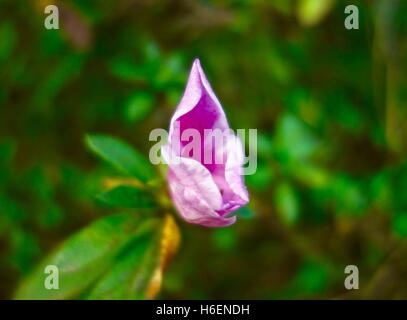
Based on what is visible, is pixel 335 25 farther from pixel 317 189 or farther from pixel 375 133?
pixel 317 189

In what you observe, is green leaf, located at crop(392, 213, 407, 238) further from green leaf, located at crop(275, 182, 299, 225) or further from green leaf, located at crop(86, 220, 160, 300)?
green leaf, located at crop(86, 220, 160, 300)

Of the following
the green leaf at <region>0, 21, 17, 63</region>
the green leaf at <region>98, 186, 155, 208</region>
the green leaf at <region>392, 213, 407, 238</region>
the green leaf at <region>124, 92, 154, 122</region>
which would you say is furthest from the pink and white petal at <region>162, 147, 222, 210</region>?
the green leaf at <region>0, 21, 17, 63</region>

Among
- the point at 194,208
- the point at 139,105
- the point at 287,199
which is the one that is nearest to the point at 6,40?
the point at 139,105

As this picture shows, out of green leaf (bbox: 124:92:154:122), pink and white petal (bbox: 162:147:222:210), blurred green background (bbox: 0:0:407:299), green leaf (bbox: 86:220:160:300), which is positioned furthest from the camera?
blurred green background (bbox: 0:0:407:299)

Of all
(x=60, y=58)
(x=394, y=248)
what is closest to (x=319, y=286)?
(x=394, y=248)

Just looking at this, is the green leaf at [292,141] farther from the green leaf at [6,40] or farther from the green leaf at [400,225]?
the green leaf at [6,40]

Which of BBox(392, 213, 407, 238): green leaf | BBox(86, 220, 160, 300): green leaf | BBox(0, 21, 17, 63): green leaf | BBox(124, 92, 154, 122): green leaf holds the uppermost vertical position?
BBox(0, 21, 17, 63): green leaf

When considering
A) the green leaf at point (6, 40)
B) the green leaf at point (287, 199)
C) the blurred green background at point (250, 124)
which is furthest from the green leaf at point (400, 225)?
the green leaf at point (6, 40)

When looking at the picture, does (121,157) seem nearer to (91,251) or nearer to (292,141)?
(91,251)
